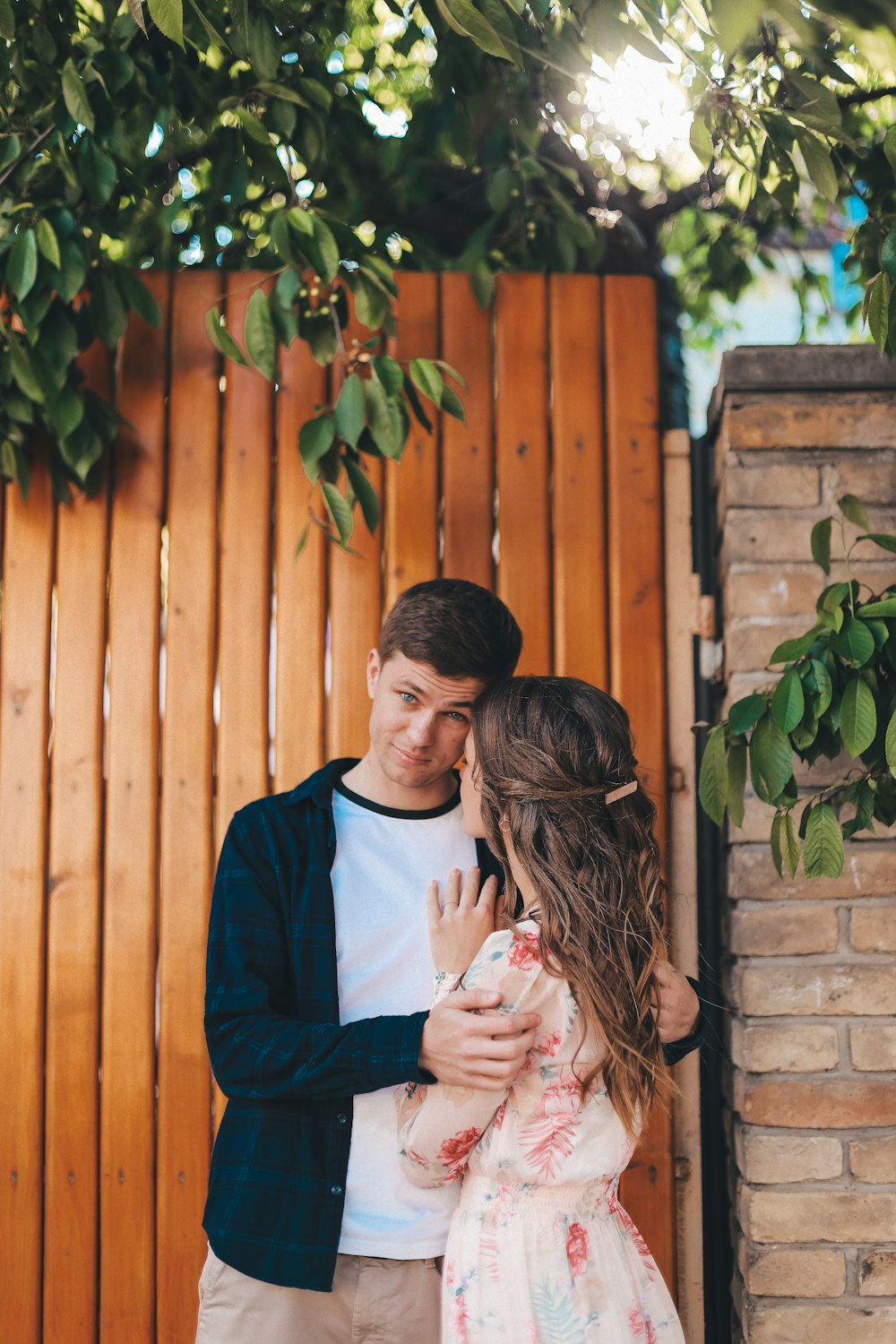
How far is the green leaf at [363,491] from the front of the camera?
2.03 m

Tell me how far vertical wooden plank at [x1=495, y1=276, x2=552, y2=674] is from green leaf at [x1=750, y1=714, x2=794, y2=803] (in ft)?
2.11

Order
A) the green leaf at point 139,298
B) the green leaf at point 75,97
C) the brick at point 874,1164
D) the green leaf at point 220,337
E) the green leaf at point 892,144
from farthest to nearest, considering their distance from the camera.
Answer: the green leaf at point 139,298 < the green leaf at point 220,337 < the brick at point 874,1164 < the green leaf at point 75,97 < the green leaf at point 892,144

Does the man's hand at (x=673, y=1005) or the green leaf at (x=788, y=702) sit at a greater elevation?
the green leaf at (x=788, y=702)

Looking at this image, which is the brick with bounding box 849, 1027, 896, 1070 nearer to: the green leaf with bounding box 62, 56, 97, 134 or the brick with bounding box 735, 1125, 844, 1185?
the brick with bounding box 735, 1125, 844, 1185

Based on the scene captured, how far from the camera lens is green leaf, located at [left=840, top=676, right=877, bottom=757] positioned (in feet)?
5.39

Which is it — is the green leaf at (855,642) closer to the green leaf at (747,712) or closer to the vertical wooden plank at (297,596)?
the green leaf at (747,712)

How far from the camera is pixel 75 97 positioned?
1.85 meters

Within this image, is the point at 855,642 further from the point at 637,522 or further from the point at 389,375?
the point at 389,375

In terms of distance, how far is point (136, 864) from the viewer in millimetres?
2225

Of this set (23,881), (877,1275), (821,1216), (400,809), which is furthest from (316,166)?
(877,1275)

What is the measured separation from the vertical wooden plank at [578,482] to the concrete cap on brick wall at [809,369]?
0.32 meters

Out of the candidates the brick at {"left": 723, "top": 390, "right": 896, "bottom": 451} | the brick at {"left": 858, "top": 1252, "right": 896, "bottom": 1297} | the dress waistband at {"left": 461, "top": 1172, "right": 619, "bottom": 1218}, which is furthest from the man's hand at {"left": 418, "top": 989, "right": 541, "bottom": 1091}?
the brick at {"left": 723, "top": 390, "right": 896, "bottom": 451}

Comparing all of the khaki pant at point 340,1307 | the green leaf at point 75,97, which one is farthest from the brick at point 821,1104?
the green leaf at point 75,97

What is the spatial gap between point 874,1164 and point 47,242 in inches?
89.7
